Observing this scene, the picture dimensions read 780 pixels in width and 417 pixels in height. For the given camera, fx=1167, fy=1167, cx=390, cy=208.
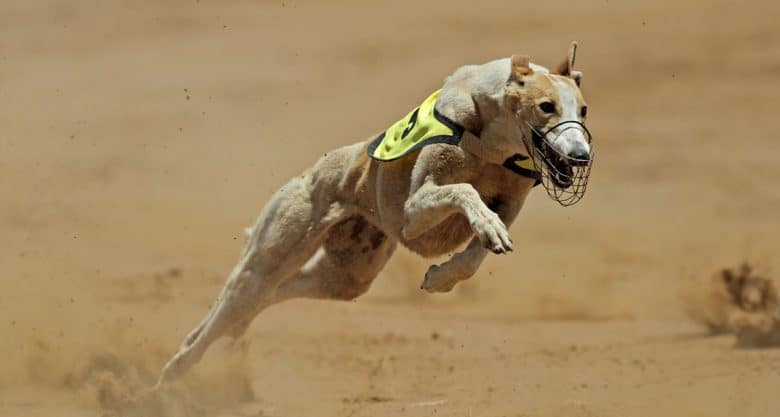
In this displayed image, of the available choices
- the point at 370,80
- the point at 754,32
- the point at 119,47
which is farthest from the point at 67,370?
the point at 754,32

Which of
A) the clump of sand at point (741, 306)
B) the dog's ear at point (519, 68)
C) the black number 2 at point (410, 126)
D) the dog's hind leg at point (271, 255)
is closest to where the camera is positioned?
the dog's ear at point (519, 68)

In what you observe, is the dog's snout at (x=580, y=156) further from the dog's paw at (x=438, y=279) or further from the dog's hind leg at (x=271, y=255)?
the dog's hind leg at (x=271, y=255)

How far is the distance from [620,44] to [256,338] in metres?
9.78

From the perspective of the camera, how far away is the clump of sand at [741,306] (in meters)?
9.54

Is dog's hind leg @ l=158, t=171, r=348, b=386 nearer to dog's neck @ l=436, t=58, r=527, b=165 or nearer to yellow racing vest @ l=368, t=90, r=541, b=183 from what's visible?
yellow racing vest @ l=368, t=90, r=541, b=183

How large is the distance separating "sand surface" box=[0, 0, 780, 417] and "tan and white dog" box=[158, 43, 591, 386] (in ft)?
3.27

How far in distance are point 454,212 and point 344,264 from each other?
1.54 m

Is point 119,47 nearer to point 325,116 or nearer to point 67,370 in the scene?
point 325,116

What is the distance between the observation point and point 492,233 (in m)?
5.21

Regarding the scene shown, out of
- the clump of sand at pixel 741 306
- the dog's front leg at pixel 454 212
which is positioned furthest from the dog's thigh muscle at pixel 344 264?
the clump of sand at pixel 741 306

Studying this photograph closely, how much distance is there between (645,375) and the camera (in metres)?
8.55

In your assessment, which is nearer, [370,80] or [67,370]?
[67,370]

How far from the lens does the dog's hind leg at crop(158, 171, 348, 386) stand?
22.7ft

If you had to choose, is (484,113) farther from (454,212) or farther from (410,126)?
(454,212)
